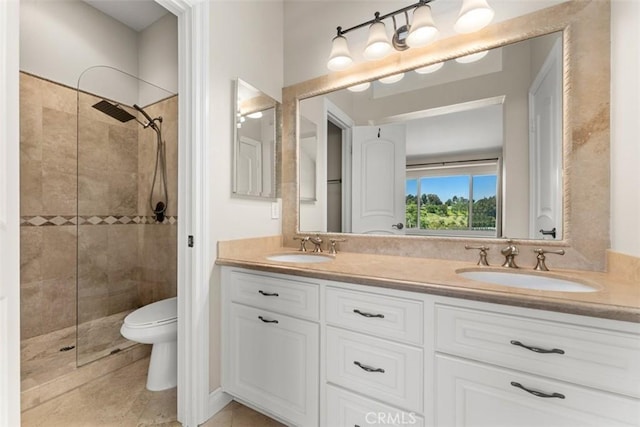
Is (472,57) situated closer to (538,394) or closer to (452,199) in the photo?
(452,199)

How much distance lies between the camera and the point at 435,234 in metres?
1.54

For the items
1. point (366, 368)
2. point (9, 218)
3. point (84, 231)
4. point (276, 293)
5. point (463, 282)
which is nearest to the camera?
point (9, 218)

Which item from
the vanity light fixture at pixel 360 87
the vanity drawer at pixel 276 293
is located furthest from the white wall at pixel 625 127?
the vanity drawer at pixel 276 293

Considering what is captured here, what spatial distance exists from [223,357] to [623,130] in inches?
83.3

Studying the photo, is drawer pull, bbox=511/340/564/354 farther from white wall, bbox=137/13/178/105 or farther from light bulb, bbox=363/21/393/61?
white wall, bbox=137/13/178/105

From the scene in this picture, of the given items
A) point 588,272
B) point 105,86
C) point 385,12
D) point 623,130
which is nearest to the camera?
point 623,130

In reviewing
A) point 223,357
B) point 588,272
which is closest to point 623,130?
point 588,272

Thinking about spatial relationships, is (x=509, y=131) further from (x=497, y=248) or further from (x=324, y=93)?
(x=324, y=93)

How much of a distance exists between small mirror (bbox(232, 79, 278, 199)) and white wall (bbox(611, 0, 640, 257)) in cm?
176

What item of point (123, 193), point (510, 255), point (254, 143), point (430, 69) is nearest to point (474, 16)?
point (430, 69)

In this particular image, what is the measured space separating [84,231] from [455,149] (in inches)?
109

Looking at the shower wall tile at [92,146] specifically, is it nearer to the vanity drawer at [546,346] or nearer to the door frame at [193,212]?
the door frame at [193,212]

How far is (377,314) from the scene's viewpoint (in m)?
1.06

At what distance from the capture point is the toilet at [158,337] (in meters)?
1.58
